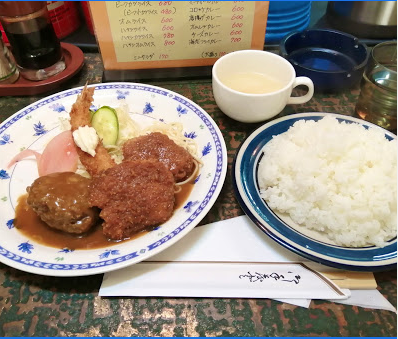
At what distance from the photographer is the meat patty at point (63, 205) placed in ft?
A: 5.50

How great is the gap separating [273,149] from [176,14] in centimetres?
120

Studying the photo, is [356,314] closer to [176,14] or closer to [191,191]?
[191,191]

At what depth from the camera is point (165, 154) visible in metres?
2.01

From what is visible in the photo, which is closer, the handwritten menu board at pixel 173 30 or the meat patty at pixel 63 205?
the meat patty at pixel 63 205

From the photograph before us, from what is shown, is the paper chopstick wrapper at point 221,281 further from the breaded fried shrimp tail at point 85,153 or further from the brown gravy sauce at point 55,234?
the breaded fried shrimp tail at point 85,153

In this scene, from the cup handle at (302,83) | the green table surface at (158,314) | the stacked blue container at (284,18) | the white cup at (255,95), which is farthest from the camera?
the stacked blue container at (284,18)

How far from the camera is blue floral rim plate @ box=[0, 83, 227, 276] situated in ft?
5.07

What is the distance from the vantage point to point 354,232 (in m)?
1.62

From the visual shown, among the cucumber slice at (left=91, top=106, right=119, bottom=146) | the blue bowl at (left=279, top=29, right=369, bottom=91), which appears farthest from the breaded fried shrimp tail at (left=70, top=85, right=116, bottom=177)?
the blue bowl at (left=279, top=29, right=369, bottom=91)

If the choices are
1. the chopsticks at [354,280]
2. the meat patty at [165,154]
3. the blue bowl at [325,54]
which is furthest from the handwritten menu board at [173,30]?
the chopsticks at [354,280]

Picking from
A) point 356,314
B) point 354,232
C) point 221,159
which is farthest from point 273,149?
Result: point 356,314

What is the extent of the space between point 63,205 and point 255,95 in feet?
4.31

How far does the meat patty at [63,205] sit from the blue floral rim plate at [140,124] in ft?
0.43

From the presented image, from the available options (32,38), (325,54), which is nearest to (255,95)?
(325,54)
